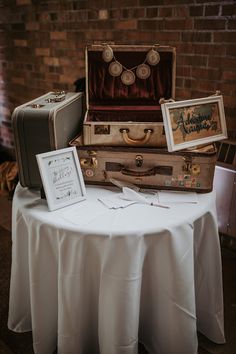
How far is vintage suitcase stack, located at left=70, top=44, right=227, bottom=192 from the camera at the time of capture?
1.30 m

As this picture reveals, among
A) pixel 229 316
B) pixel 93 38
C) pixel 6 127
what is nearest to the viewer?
pixel 229 316

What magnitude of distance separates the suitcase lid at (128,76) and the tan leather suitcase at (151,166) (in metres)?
0.31

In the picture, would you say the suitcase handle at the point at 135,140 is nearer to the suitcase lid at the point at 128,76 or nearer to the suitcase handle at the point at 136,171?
the suitcase handle at the point at 136,171

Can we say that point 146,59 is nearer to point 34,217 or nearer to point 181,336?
point 34,217

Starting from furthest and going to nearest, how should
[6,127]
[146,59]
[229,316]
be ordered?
[6,127], [229,316], [146,59]

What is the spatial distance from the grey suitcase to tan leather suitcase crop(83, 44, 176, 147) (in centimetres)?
11

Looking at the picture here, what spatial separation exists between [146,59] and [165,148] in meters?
0.44

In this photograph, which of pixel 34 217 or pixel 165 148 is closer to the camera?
pixel 34 217

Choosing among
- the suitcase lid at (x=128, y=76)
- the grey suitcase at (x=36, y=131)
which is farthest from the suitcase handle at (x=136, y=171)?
the suitcase lid at (x=128, y=76)

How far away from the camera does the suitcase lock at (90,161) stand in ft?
4.40

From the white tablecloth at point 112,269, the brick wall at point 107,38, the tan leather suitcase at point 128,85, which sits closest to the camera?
the white tablecloth at point 112,269

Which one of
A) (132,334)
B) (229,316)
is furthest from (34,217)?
(229,316)

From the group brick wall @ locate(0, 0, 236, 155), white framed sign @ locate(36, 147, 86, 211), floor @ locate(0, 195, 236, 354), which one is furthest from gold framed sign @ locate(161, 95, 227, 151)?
floor @ locate(0, 195, 236, 354)

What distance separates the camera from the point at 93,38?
7.63 ft
